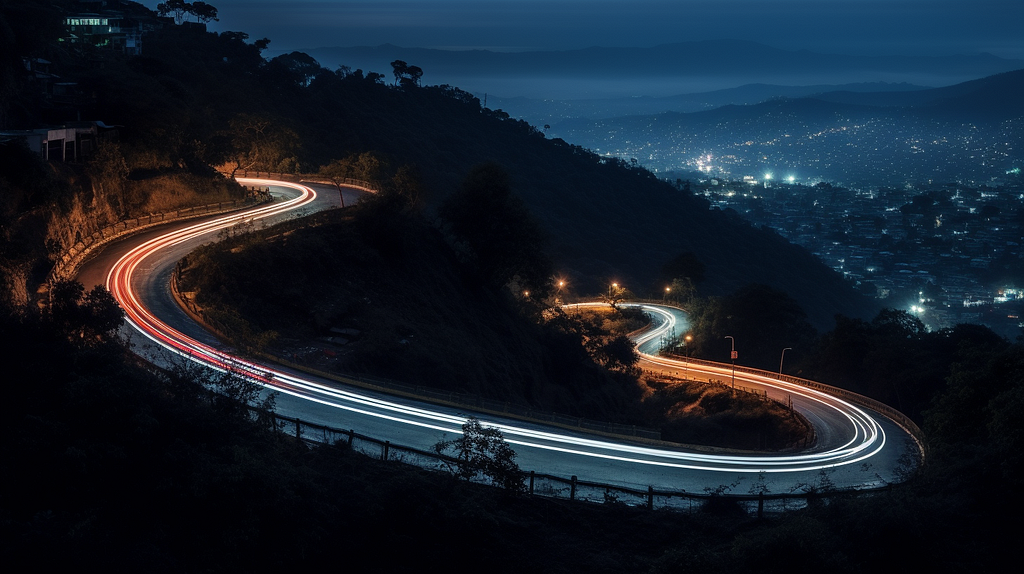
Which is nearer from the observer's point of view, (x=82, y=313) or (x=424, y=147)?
(x=82, y=313)

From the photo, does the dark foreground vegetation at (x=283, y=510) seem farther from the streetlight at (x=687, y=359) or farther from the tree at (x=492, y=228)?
the streetlight at (x=687, y=359)

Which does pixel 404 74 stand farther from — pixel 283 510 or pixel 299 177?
pixel 283 510

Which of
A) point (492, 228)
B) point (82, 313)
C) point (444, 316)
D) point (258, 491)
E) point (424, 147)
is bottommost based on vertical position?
point (444, 316)

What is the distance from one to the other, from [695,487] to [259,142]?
4457 cm

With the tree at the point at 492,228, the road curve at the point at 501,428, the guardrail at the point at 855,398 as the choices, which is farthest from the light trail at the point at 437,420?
the tree at the point at 492,228

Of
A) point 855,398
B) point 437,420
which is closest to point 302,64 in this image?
point 855,398

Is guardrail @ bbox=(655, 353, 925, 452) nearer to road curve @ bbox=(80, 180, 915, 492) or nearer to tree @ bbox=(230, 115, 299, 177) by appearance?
road curve @ bbox=(80, 180, 915, 492)

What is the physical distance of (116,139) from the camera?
36.1 m

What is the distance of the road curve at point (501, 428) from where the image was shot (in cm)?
1916

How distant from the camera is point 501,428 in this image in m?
20.6

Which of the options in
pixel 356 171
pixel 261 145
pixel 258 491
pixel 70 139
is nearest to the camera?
pixel 258 491

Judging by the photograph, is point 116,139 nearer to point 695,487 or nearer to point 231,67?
point 695,487

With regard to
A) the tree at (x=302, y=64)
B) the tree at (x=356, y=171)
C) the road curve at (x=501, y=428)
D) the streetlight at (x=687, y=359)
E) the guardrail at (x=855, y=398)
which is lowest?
the streetlight at (x=687, y=359)

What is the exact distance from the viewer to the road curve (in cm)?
1916
